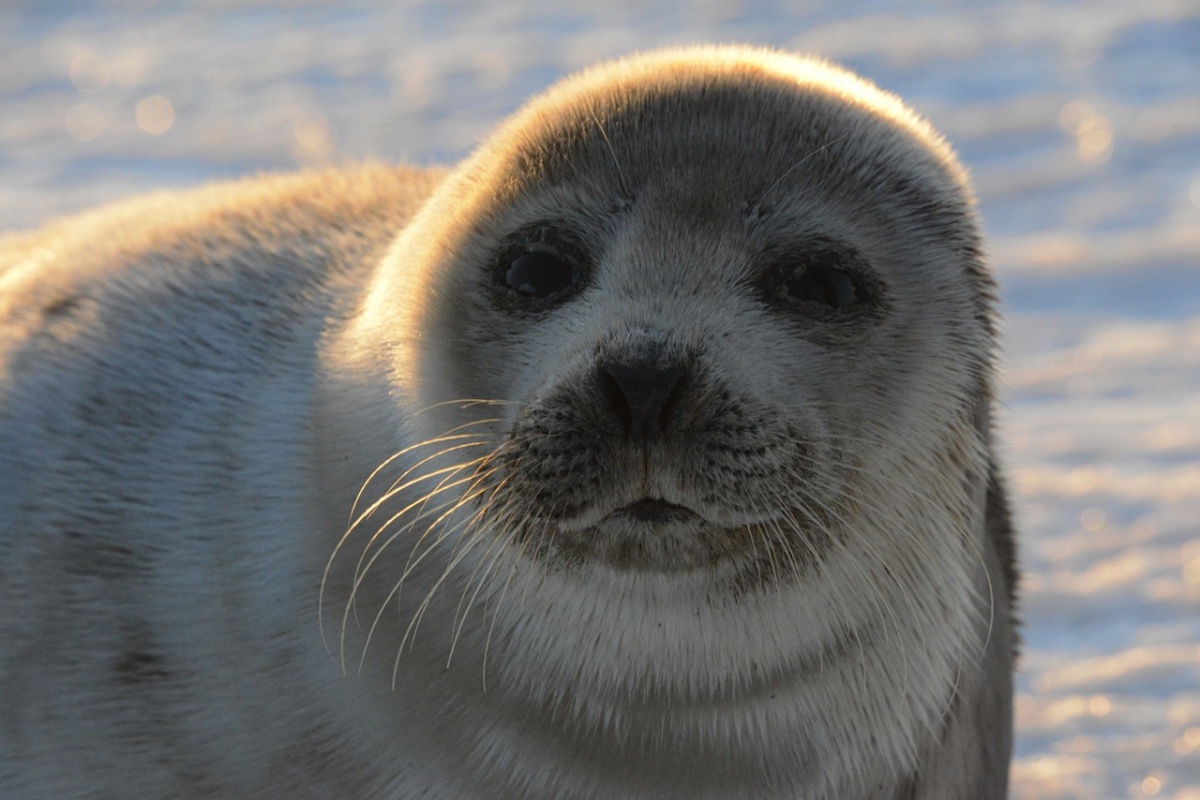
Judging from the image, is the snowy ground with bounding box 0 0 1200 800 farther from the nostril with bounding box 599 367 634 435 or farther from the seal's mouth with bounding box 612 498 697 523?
the nostril with bounding box 599 367 634 435

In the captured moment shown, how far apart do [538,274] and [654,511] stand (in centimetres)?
46

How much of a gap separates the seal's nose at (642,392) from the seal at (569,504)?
1.2 inches

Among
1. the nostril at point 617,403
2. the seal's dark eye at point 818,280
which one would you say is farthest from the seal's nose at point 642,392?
the seal's dark eye at point 818,280

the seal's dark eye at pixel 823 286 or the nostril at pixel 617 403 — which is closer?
the nostril at pixel 617 403

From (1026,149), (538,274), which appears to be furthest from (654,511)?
(1026,149)

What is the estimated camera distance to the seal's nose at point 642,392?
2.23 m

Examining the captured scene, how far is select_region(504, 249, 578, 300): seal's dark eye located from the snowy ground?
4.76 feet

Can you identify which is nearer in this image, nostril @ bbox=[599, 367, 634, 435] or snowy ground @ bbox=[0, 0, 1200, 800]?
nostril @ bbox=[599, 367, 634, 435]

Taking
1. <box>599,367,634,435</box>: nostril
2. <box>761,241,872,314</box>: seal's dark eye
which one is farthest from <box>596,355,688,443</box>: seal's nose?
<box>761,241,872,314</box>: seal's dark eye

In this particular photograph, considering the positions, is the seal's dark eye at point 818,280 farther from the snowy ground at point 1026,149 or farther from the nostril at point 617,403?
the snowy ground at point 1026,149

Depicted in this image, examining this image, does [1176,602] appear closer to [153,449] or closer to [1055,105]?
[153,449]

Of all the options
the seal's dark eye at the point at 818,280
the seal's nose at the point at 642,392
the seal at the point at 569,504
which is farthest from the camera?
the seal's dark eye at the point at 818,280

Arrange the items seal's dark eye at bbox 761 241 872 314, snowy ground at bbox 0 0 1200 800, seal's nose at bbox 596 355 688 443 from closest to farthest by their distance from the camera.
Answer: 1. seal's nose at bbox 596 355 688 443
2. seal's dark eye at bbox 761 241 872 314
3. snowy ground at bbox 0 0 1200 800

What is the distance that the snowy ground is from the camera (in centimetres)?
370
